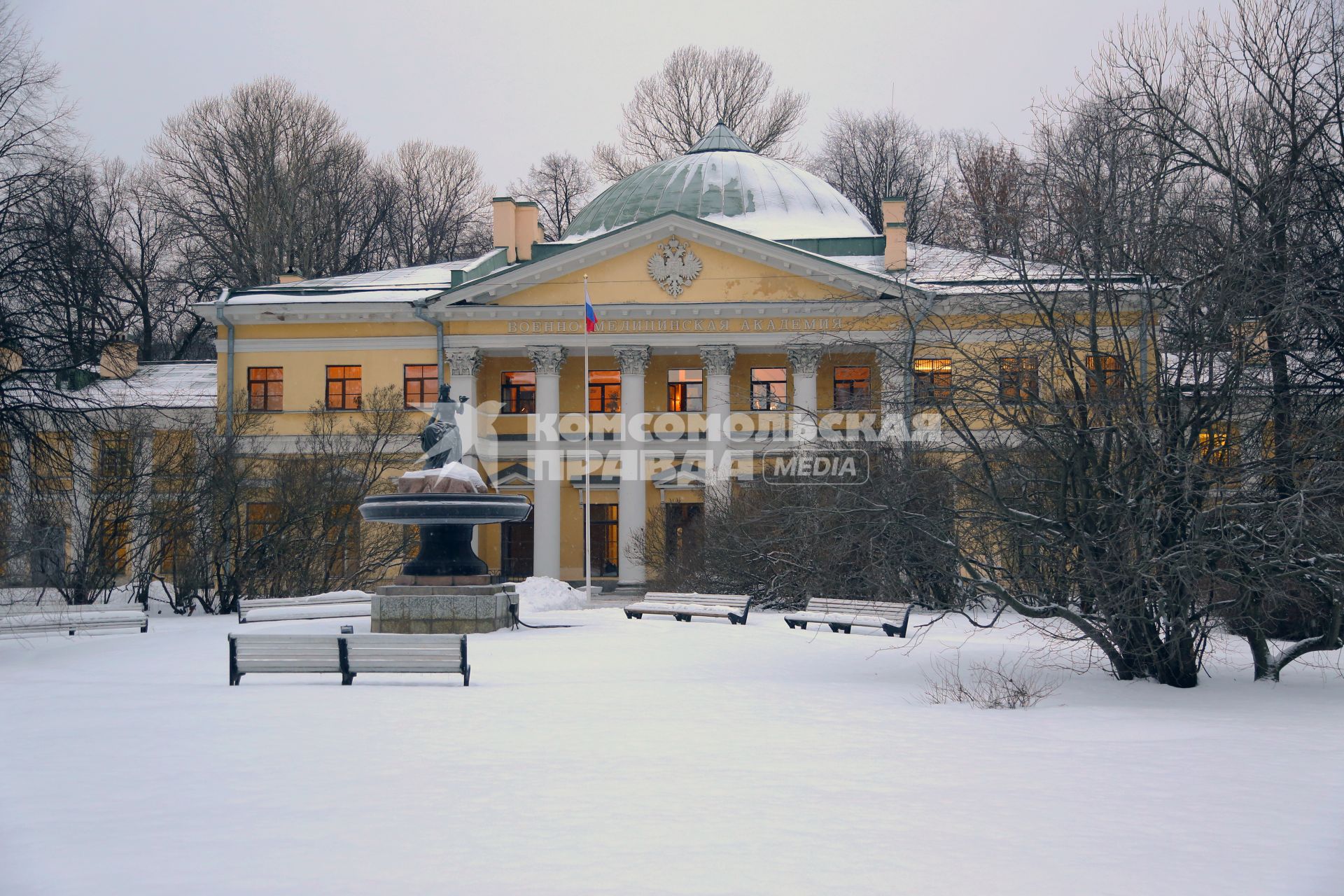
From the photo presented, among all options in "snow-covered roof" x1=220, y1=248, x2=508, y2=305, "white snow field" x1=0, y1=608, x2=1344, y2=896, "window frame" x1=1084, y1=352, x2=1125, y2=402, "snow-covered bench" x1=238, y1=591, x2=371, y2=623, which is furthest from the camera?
"snow-covered roof" x1=220, y1=248, x2=508, y2=305

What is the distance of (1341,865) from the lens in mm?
6535

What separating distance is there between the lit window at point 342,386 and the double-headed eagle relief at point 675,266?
992cm

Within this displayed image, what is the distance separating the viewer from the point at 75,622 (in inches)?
824

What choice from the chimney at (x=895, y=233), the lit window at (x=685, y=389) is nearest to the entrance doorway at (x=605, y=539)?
the lit window at (x=685, y=389)

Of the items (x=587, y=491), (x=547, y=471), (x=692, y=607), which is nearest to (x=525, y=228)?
(x=547, y=471)

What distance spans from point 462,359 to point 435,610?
2022cm

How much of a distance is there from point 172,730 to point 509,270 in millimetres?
28878

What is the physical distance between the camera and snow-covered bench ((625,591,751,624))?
890 inches

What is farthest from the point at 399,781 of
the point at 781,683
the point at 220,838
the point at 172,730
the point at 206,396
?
the point at 206,396

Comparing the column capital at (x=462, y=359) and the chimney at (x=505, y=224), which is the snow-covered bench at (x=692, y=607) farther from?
the chimney at (x=505, y=224)

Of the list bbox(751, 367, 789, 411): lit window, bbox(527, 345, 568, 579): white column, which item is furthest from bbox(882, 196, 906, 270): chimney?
bbox(527, 345, 568, 579): white column

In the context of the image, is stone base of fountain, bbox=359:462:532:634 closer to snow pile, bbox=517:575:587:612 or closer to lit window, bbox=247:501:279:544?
snow pile, bbox=517:575:587:612

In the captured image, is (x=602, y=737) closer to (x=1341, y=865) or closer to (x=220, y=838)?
(x=220, y=838)

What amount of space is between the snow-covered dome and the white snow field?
31108mm
